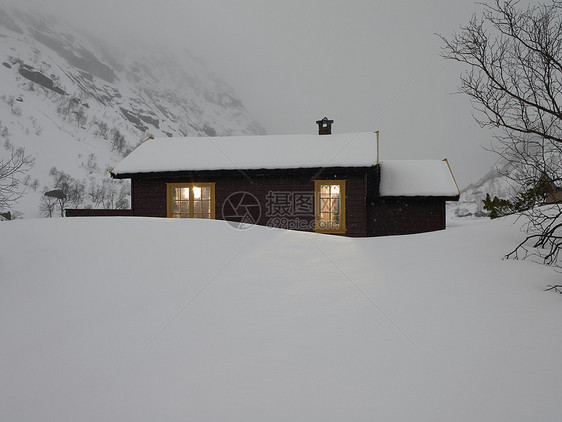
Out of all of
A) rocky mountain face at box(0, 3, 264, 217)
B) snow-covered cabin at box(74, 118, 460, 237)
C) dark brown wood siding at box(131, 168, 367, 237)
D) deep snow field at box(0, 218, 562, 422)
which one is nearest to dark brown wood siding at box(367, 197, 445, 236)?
snow-covered cabin at box(74, 118, 460, 237)

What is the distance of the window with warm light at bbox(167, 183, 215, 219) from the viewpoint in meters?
10.5

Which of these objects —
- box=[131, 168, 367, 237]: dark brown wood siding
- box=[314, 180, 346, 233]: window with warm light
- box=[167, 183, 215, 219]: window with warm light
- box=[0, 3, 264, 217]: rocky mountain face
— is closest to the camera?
box=[131, 168, 367, 237]: dark brown wood siding

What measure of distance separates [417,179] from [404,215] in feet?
5.33

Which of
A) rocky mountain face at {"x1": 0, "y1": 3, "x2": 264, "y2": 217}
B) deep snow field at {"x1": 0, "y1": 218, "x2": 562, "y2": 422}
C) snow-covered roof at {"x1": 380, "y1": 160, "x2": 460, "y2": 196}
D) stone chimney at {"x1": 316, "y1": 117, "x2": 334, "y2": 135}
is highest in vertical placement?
rocky mountain face at {"x1": 0, "y1": 3, "x2": 264, "y2": 217}

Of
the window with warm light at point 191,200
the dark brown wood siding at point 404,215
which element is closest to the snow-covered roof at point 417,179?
the dark brown wood siding at point 404,215

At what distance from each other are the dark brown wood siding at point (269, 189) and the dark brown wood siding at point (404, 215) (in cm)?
124

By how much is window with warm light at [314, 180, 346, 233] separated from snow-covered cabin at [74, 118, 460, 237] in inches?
1.3

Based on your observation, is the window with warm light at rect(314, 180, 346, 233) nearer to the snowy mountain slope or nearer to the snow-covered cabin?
the snow-covered cabin

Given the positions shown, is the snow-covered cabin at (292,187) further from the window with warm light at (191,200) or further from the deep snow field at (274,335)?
the deep snow field at (274,335)

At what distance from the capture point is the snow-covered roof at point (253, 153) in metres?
9.92

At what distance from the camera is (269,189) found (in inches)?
403

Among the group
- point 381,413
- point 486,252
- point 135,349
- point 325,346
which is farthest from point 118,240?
point 486,252

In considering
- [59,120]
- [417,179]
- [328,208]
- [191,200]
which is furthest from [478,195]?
[59,120]

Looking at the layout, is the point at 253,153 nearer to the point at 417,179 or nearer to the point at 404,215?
the point at 404,215
